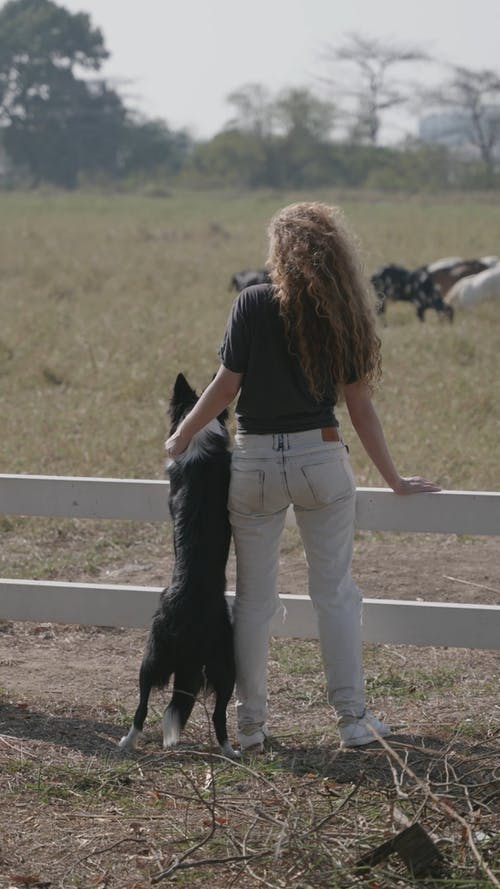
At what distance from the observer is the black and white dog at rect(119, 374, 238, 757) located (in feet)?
12.7

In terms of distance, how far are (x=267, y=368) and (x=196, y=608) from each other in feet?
2.64

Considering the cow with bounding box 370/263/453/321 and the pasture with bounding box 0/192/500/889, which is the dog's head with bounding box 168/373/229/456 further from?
the cow with bounding box 370/263/453/321

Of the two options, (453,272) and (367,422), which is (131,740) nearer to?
(367,422)

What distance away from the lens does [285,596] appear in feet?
15.0

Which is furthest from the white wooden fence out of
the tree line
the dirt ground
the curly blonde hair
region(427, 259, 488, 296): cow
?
the tree line

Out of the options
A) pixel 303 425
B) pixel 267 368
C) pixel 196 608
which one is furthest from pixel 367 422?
pixel 196 608

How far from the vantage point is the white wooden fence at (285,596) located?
4363 mm

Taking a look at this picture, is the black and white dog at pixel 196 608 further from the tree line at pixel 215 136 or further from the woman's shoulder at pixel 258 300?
the tree line at pixel 215 136

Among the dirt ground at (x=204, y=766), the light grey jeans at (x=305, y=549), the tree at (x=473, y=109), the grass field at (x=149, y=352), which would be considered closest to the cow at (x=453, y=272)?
the grass field at (x=149, y=352)

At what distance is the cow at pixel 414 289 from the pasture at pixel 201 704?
1144mm

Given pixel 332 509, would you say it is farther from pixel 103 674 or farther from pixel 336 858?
pixel 103 674

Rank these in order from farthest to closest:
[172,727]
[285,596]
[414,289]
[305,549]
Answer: [414,289] → [285,596] → [305,549] → [172,727]

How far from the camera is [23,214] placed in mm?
40375

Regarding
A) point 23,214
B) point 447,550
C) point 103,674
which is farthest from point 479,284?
point 23,214
